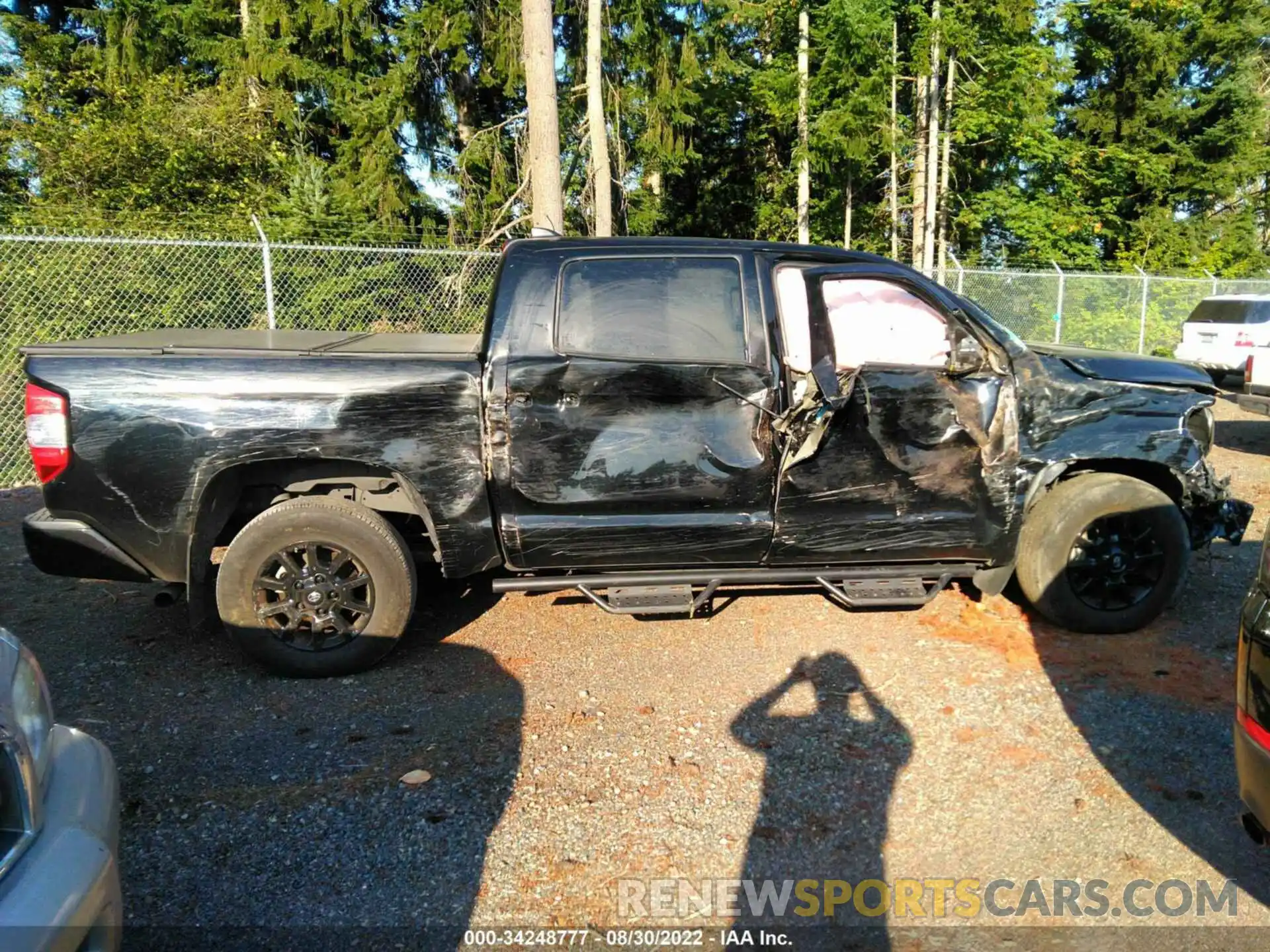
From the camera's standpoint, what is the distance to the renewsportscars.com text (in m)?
2.61

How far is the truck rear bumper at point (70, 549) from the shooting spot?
3.78 metres

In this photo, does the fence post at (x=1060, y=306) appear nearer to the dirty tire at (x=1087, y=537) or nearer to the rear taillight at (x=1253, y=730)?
the dirty tire at (x=1087, y=537)

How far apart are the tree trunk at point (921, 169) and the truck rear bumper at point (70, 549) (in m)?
18.2

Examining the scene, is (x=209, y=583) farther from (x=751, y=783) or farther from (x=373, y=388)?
(x=751, y=783)

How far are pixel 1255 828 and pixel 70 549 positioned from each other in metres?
4.44

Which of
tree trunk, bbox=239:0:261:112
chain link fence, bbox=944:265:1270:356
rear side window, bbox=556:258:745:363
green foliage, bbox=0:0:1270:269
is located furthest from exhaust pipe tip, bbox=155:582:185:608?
tree trunk, bbox=239:0:261:112

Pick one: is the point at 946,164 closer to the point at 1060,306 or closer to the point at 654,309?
the point at 1060,306

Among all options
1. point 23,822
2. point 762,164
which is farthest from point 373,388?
point 762,164

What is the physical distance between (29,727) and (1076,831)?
3155mm

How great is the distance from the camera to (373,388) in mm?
3848

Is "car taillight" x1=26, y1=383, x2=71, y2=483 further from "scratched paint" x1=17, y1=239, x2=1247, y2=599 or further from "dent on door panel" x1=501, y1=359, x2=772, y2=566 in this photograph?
"dent on door panel" x1=501, y1=359, x2=772, y2=566

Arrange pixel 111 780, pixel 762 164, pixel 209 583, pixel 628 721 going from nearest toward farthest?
1. pixel 111 780
2. pixel 628 721
3. pixel 209 583
4. pixel 762 164

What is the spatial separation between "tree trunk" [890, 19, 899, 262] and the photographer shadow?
1416cm

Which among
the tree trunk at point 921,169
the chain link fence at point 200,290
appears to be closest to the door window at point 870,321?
the chain link fence at point 200,290
